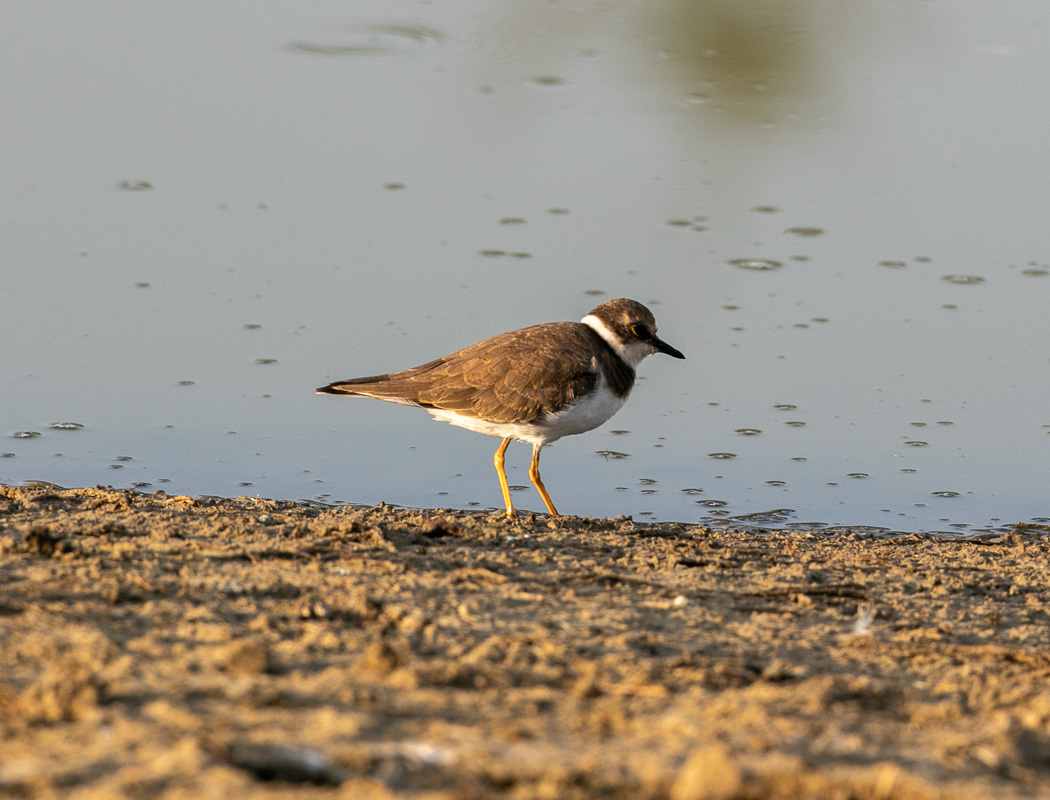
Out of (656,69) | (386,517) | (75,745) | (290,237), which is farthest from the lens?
(656,69)

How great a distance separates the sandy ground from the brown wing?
77 centimetres

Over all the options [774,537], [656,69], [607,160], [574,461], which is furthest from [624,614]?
[656,69]

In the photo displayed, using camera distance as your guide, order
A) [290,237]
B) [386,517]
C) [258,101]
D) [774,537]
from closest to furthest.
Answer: [386,517]
[774,537]
[290,237]
[258,101]

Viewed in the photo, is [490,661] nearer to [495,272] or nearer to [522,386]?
[522,386]

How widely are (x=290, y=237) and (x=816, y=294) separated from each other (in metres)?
4.19

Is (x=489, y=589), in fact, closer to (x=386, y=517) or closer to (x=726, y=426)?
(x=386, y=517)

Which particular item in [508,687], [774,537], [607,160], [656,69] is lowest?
[774,537]

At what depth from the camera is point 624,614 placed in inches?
169

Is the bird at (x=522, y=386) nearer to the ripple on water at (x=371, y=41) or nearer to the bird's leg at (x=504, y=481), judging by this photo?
the bird's leg at (x=504, y=481)

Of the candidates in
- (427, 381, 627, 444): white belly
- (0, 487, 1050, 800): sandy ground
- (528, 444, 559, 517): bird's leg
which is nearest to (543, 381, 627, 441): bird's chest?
(427, 381, 627, 444): white belly

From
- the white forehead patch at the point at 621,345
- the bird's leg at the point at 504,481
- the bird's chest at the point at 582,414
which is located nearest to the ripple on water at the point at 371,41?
the white forehead patch at the point at 621,345

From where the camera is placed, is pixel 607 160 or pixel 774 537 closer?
pixel 774 537

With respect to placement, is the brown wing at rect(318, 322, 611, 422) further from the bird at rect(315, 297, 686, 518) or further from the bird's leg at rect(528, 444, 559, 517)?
the bird's leg at rect(528, 444, 559, 517)

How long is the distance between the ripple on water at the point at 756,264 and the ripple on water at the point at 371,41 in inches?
243
